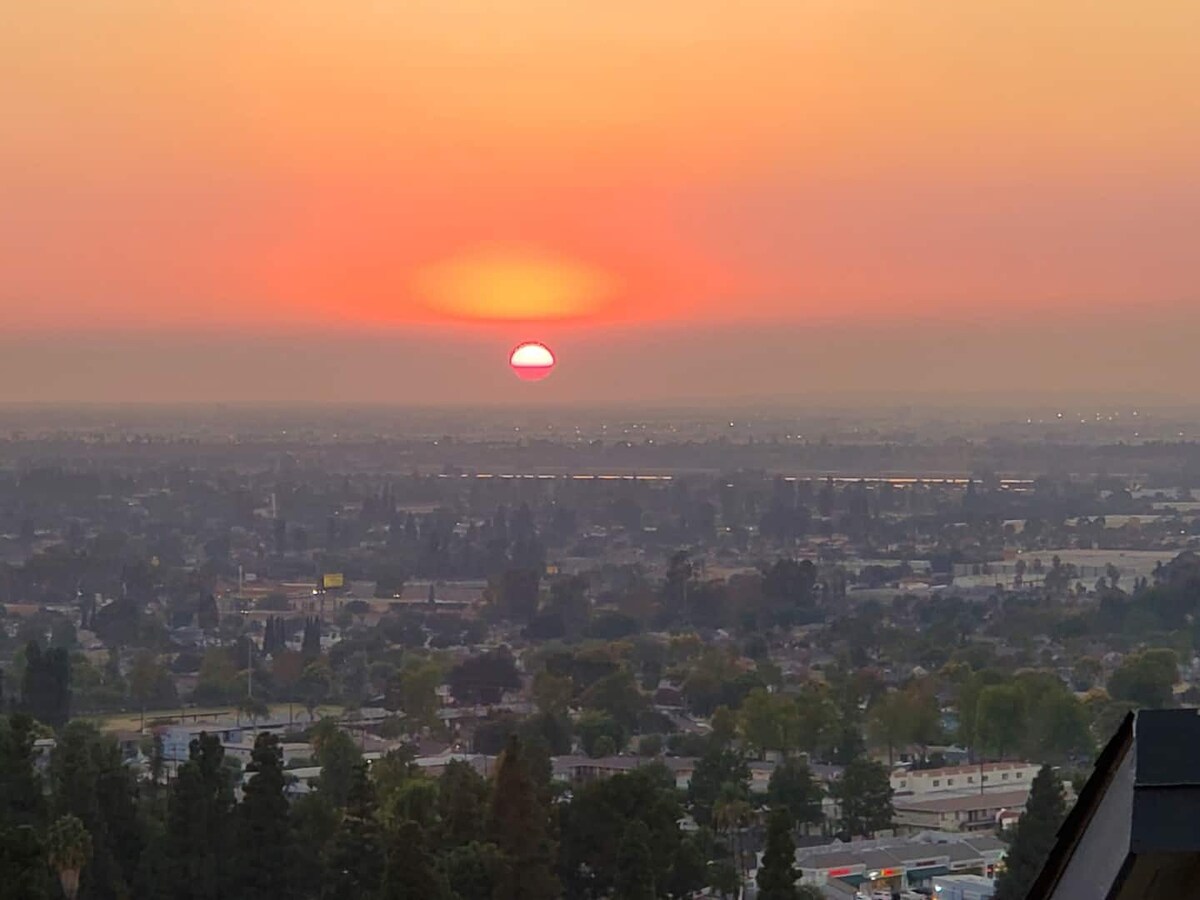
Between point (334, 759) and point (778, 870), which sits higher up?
point (778, 870)

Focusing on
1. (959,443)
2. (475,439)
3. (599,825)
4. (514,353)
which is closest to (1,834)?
(599,825)

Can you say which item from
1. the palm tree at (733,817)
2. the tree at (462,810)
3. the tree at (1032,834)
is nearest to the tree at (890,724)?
the palm tree at (733,817)

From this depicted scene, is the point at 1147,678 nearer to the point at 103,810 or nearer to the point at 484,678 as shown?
the point at 484,678

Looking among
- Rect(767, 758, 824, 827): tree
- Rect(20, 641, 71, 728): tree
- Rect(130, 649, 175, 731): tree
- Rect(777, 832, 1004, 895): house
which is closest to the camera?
Rect(777, 832, 1004, 895): house

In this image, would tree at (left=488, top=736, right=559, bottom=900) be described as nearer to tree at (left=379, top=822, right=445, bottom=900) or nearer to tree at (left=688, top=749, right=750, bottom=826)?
tree at (left=379, top=822, right=445, bottom=900)

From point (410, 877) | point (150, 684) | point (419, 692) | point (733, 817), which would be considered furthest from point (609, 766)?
point (150, 684)

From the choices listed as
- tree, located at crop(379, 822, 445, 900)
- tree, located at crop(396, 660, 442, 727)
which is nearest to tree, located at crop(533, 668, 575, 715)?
tree, located at crop(396, 660, 442, 727)

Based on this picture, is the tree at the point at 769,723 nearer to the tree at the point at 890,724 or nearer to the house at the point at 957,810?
the tree at the point at 890,724

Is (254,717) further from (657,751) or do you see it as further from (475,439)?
(475,439)
